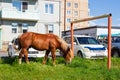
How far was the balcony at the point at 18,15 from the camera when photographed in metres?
44.3

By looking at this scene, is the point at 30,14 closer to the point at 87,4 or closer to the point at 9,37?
the point at 9,37

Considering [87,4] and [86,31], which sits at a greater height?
[87,4]

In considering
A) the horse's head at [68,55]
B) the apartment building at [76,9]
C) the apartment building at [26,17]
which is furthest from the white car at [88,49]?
the apartment building at [76,9]

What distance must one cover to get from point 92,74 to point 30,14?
34.2 meters

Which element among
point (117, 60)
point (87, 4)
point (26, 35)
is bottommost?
point (117, 60)

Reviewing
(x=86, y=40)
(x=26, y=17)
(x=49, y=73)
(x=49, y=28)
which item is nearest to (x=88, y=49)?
(x=86, y=40)

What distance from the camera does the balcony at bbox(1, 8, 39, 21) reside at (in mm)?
44312

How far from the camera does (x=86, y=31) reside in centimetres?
5925

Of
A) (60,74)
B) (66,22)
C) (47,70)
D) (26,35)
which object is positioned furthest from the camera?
(66,22)

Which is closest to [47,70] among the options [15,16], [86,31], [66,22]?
[15,16]

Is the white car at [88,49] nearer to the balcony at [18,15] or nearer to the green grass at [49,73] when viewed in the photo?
the green grass at [49,73]

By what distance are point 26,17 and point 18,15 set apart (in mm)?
1197

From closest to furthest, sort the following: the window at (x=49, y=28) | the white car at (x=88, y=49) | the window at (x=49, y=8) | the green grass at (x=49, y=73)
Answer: the green grass at (x=49, y=73) → the white car at (x=88, y=49) → the window at (x=49, y=28) → the window at (x=49, y=8)

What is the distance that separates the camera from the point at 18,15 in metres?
45.1
